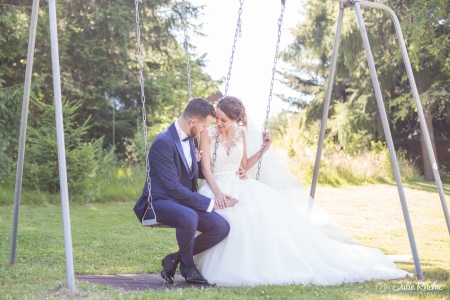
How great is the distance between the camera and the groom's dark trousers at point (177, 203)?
13.1 feet

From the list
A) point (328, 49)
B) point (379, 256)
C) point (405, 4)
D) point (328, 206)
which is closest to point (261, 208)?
point (379, 256)

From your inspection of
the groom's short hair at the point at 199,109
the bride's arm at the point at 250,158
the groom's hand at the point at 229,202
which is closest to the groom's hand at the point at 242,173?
the bride's arm at the point at 250,158

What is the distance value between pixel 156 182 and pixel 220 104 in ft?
2.74

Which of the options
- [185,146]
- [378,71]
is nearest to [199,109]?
[185,146]

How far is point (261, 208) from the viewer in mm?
4273

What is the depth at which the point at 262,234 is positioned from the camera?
416 centimetres

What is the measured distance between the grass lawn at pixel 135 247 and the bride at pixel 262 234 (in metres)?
0.18

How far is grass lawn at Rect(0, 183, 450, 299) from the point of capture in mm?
3643

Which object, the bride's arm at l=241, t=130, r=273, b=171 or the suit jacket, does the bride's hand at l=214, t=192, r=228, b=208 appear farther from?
the bride's arm at l=241, t=130, r=273, b=171

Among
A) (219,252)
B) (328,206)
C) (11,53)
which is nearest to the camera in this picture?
(219,252)

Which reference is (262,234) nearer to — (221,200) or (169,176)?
(221,200)

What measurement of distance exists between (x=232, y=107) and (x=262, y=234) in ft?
3.43

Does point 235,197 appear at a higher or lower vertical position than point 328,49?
lower

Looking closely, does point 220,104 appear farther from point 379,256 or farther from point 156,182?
point 379,256
